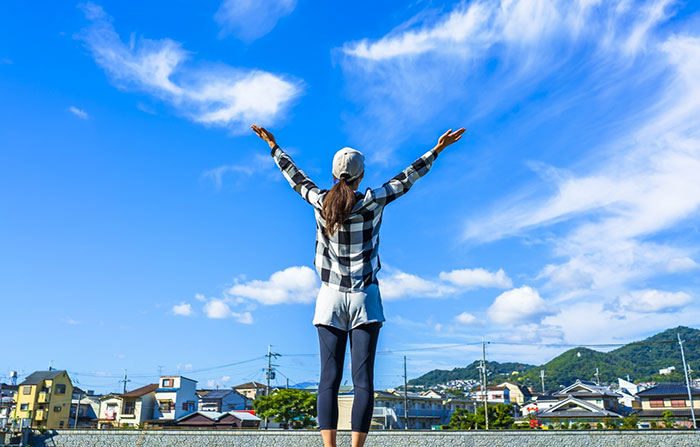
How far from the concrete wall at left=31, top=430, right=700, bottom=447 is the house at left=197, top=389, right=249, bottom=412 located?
2360 inches

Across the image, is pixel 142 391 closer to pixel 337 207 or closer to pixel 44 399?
pixel 44 399

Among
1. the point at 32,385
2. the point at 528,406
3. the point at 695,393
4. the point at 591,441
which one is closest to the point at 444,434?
the point at 591,441

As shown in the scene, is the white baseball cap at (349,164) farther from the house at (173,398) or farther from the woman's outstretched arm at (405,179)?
the house at (173,398)

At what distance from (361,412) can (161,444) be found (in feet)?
15.4

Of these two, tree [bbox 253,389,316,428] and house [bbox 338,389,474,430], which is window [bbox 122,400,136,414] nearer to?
tree [bbox 253,389,316,428]

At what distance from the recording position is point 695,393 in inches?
2280

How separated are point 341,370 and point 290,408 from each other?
137ft

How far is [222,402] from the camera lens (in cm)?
6278

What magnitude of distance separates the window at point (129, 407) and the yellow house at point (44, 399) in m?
6.02

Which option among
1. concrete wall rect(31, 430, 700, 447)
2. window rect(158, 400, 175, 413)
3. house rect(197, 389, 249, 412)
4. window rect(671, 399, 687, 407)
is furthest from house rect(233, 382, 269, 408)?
concrete wall rect(31, 430, 700, 447)

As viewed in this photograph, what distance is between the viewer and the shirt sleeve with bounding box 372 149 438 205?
8.83 ft

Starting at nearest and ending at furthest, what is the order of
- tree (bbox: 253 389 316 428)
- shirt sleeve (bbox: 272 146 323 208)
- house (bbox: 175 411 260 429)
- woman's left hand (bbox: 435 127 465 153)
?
shirt sleeve (bbox: 272 146 323 208)
woman's left hand (bbox: 435 127 465 153)
tree (bbox: 253 389 316 428)
house (bbox: 175 411 260 429)

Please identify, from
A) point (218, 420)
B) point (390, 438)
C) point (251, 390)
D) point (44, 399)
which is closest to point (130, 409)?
point (44, 399)

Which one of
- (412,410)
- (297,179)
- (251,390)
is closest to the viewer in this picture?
(297,179)
